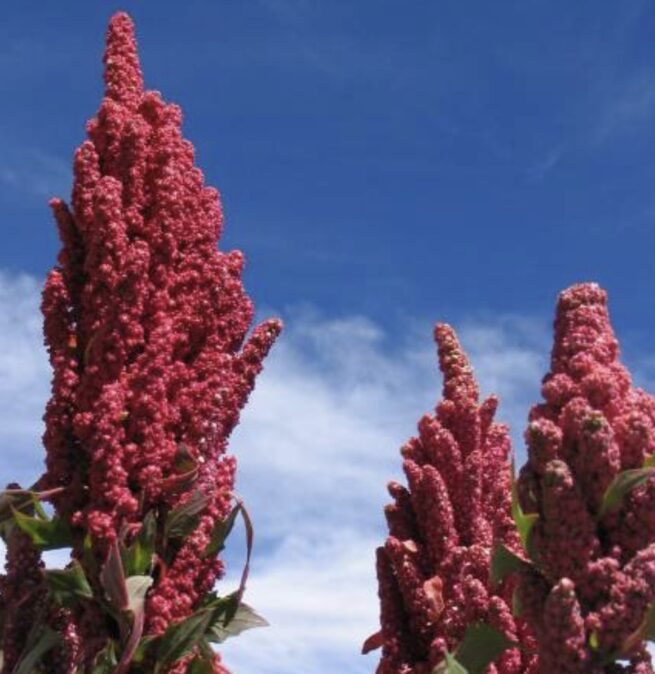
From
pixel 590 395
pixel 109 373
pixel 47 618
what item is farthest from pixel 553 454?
pixel 47 618

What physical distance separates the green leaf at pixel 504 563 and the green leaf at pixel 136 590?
146 cm

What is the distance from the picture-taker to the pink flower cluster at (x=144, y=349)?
5.49m

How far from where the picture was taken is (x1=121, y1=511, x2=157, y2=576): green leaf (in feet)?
17.6

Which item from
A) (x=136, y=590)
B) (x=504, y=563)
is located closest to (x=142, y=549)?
(x=136, y=590)

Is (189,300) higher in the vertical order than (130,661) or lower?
higher

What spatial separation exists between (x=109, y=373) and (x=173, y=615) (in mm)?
1124

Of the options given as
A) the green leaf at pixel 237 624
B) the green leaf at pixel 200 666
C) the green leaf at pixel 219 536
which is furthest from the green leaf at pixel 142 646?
the green leaf at pixel 219 536

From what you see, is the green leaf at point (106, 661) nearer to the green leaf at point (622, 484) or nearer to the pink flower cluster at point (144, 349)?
the pink flower cluster at point (144, 349)

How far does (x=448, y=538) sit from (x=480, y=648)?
1.10 metres

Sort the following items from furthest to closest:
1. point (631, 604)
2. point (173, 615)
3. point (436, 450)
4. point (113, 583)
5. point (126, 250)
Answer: point (436, 450)
point (126, 250)
point (173, 615)
point (113, 583)
point (631, 604)

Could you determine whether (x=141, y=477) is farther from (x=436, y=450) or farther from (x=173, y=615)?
(x=436, y=450)

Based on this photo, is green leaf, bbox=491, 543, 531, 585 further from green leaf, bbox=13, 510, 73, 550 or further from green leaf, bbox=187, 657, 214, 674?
green leaf, bbox=13, 510, 73, 550

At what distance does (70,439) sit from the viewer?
5.69 meters

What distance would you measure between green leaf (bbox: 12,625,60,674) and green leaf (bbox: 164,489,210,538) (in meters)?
0.66
